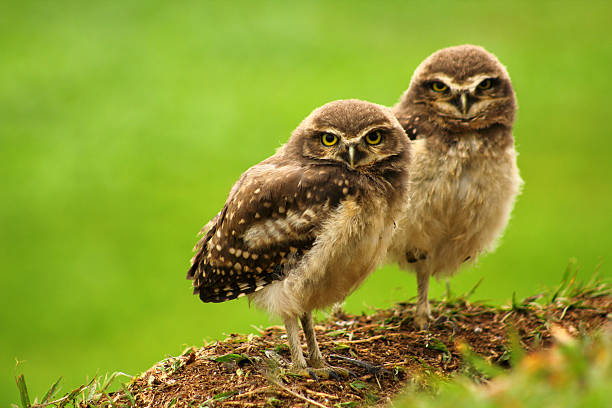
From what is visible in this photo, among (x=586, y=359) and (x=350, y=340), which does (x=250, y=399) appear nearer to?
(x=350, y=340)

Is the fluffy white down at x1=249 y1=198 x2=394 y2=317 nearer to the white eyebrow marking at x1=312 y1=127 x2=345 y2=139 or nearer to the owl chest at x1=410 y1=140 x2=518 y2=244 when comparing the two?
the white eyebrow marking at x1=312 y1=127 x2=345 y2=139

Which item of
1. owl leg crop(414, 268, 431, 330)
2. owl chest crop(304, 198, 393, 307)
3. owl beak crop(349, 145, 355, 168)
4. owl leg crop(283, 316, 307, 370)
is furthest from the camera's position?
owl leg crop(414, 268, 431, 330)

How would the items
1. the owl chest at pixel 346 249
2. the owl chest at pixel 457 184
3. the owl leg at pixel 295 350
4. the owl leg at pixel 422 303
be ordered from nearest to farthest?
the owl chest at pixel 346 249, the owl leg at pixel 295 350, the owl chest at pixel 457 184, the owl leg at pixel 422 303

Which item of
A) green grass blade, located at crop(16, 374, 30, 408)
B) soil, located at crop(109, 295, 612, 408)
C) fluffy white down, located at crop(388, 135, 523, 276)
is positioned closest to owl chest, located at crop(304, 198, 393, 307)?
soil, located at crop(109, 295, 612, 408)

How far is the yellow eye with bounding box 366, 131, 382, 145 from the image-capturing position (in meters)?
3.94

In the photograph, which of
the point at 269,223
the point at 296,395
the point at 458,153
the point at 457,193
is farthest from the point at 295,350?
the point at 458,153

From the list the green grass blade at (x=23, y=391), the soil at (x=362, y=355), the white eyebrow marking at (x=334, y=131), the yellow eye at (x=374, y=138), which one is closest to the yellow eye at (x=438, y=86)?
the yellow eye at (x=374, y=138)

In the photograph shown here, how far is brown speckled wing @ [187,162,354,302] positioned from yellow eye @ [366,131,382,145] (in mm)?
242

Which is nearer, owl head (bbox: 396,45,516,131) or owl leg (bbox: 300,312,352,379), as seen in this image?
owl leg (bbox: 300,312,352,379)

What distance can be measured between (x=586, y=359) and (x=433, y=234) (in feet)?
8.24

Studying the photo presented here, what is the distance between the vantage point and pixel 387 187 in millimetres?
3920

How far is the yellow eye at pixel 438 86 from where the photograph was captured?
4.82 m

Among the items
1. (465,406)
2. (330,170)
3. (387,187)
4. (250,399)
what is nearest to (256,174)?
(330,170)

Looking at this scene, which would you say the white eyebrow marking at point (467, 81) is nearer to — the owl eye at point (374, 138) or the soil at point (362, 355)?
the owl eye at point (374, 138)
